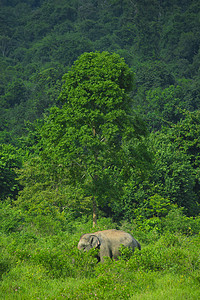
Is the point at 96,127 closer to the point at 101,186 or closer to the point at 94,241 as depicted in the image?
the point at 101,186

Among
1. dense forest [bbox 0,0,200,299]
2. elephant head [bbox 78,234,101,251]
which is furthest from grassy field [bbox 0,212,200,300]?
elephant head [bbox 78,234,101,251]

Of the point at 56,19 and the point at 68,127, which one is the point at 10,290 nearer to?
the point at 68,127

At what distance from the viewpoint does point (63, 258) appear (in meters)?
10.1

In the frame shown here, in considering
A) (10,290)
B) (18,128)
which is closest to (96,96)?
(10,290)

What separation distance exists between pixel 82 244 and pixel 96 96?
6.70 meters

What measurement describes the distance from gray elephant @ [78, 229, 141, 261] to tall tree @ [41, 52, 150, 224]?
354cm

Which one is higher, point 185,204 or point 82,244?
point 82,244

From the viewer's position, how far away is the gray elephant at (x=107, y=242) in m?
10.6

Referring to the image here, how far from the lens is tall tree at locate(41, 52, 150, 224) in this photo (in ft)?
47.9

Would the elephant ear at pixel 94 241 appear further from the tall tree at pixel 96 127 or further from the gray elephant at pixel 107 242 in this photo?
the tall tree at pixel 96 127

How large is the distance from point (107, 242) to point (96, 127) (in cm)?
608

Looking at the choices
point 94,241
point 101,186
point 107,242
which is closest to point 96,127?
point 101,186

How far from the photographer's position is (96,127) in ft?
51.6

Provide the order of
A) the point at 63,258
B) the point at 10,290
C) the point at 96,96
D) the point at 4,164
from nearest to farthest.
Result: the point at 10,290, the point at 63,258, the point at 96,96, the point at 4,164
